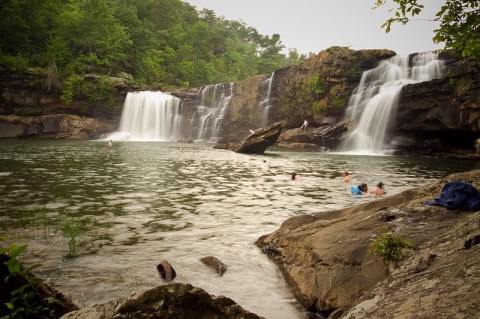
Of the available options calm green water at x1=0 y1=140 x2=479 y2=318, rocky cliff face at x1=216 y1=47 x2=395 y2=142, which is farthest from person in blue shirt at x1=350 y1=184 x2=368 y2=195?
rocky cliff face at x1=216 y1=47 x2=395 y2=142

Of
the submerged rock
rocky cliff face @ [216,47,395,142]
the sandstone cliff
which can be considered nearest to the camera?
the submerged rock

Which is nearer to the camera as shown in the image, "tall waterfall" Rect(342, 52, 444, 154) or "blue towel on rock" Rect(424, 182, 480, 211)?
"blue towel on rock" Rect(424, 182, 480, 211)

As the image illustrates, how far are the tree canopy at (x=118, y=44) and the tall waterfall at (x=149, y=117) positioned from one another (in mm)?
7502

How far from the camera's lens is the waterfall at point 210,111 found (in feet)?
175

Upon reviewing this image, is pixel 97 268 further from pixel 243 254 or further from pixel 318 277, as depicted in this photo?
pixel 318 277

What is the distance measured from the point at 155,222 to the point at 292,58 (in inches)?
4214

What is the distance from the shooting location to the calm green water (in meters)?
5.97

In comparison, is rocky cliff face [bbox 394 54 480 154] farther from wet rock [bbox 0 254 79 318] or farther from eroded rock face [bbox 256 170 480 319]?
wet rock [bbox 0 254 79 318]

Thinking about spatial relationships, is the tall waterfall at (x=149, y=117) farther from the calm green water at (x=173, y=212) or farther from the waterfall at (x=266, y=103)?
the calm green water at (x=173, y=212)

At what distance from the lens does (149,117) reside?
51.8 meters

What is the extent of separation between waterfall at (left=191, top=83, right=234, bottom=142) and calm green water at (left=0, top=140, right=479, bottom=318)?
31.7 metres

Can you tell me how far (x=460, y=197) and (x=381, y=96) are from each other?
3243 cm

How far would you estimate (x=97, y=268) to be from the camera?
6402 mm

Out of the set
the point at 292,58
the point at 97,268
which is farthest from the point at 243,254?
the point at 292,58
